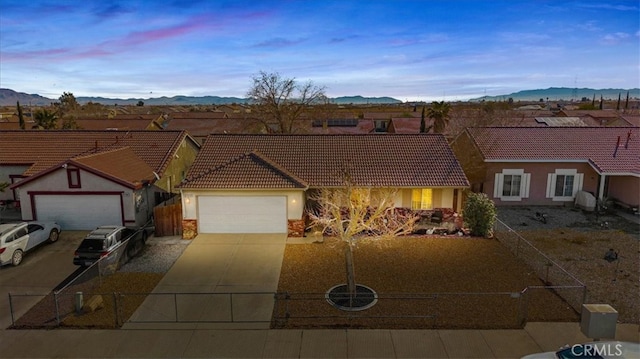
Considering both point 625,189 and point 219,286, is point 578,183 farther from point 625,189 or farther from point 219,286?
point 219,286

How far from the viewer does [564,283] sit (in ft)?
50.4

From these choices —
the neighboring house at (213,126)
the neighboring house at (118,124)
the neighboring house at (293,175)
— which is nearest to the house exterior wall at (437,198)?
the neighboring house at (293,175)

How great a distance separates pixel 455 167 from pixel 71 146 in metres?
24.0

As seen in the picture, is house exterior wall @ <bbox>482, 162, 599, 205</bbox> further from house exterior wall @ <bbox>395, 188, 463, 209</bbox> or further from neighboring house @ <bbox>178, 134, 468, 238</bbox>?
house exterior wall @ <bbox>395, 188, 463, 209</bbox>

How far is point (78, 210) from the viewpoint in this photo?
72.1 ft

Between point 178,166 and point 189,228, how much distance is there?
849 centimetres

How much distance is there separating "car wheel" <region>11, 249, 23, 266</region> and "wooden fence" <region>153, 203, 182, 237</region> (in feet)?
18.5

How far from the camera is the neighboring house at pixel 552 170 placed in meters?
26.3

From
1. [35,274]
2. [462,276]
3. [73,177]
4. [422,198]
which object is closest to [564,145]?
[422,198]

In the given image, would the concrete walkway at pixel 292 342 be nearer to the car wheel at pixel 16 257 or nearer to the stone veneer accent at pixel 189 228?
the car wheel at pixel 16 257

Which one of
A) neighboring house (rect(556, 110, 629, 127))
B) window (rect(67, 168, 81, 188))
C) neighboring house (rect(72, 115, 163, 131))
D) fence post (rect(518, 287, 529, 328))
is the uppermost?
neighboring house (rect(556, 110, 629, 127))

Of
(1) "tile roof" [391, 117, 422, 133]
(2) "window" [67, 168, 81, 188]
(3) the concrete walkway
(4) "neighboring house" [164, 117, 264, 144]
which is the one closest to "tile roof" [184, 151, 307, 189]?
(2) "window" [67, 168, 81, 188]

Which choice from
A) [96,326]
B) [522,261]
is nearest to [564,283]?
[522,261]

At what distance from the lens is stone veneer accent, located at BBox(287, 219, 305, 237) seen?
67.6 ft
